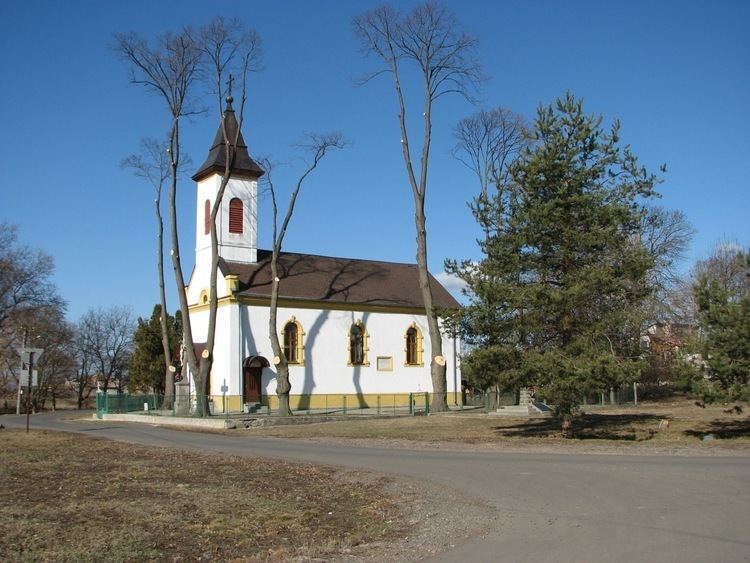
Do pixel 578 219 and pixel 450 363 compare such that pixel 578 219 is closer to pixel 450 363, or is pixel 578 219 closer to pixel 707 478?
pixel 707 478

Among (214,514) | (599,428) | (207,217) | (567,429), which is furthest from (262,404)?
(214,514)

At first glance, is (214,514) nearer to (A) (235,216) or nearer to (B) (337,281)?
(A) (235,216)

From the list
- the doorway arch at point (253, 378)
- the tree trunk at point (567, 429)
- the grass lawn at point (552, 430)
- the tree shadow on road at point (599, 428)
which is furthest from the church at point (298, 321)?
the tree trunk at point (567, 429)

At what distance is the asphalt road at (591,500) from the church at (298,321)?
21739 mm

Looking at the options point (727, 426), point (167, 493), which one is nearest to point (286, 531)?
point (167, 493)

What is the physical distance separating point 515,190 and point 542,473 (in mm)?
9600

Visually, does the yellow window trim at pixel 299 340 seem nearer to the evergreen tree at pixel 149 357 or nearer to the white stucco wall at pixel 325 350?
the white stucco wall at pixel 325 350

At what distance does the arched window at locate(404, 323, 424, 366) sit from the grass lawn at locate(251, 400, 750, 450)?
15.3 metres

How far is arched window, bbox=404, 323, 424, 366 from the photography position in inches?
1871

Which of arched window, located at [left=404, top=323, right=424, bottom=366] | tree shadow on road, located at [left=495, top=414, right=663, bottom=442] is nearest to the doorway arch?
arched window, located at [left=404, top=323, right=424, bottom=366]

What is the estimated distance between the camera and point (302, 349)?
43.3 meters

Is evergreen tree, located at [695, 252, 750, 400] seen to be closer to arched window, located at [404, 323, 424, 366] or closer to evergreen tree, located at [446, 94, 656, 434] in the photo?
evergreen tree, located at [446, 94, 656, 434]

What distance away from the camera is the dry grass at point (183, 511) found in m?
8.33

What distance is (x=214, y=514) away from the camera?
34.0 ft
